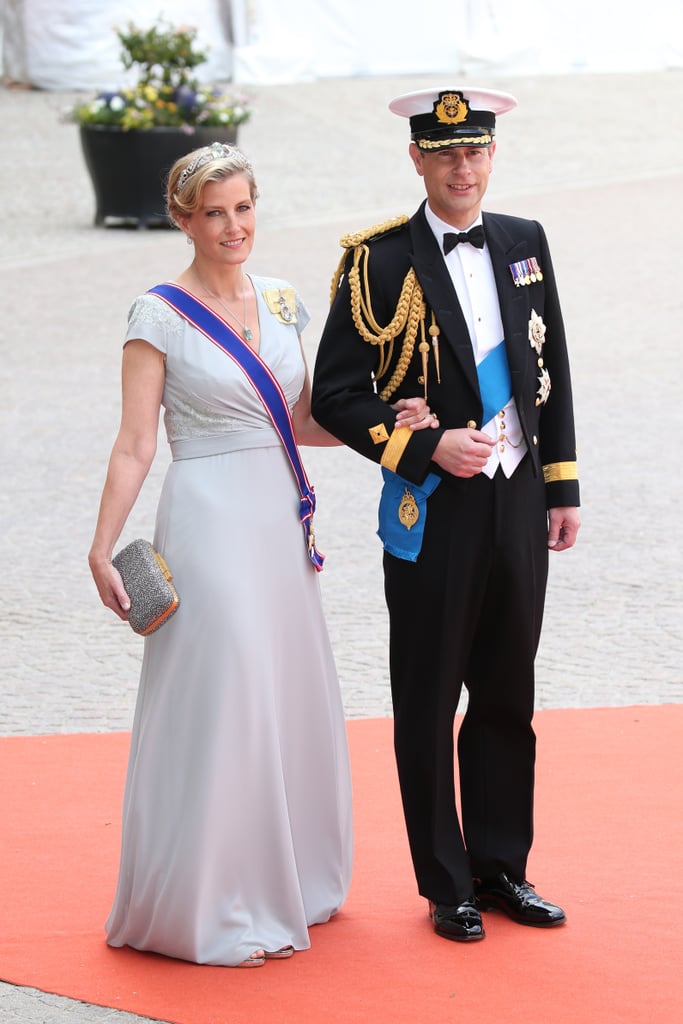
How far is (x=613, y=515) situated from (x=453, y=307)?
4.14 metres

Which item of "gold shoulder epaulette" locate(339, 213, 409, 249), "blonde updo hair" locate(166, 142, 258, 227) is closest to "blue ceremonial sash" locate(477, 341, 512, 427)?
"gold shoulder epaulette" locate(339, 213, 409, 249)

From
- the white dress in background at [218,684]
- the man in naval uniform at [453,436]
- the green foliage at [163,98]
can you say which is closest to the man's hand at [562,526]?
the man in naval uniform at [453,436]

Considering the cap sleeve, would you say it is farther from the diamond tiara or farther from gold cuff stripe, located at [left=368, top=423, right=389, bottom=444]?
gold cuff stripe, located at [left=368, top=423, right=389, bottom=444]

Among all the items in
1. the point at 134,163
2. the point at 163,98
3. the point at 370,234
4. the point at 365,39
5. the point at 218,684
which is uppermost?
the point at 365,39

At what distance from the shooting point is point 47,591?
6602 millimetres

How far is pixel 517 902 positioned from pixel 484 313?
1393mm

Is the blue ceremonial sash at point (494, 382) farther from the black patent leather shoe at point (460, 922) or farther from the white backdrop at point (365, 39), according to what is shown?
the white backdrop at point (365, 39)

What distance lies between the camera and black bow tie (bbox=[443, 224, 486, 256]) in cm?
352

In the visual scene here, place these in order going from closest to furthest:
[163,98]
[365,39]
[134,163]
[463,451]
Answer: [463,451] → [134,163] → [163,98] → [365,39]

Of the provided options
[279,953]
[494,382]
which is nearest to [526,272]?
[494,382]

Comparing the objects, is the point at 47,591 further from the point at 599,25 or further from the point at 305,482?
the point at 599,25

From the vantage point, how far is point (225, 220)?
3514mm

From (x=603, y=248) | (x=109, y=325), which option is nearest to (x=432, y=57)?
(x=603, y=248)

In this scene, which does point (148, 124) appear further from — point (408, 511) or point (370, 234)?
point (408, 511)
